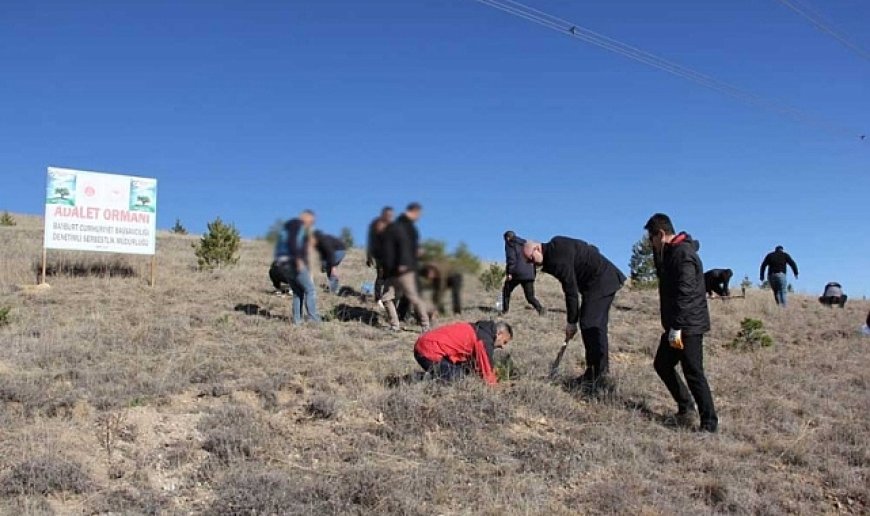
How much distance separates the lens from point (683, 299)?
7.57 metres

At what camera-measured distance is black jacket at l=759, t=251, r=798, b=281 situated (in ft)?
64.8

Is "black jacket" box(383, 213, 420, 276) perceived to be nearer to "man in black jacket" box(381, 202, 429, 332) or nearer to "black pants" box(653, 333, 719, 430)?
"man in black jacket" box(381, 202, 429, 332)

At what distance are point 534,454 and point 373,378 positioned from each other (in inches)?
107

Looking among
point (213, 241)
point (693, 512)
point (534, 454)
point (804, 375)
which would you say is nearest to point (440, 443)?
point (534, 454)

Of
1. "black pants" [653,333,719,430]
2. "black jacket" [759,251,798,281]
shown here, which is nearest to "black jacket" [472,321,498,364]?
"black pants" [653,333,719,430]

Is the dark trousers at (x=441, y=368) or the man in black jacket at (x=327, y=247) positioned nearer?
the man in black jacket at (x=327, y=247)

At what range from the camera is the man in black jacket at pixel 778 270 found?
65.0 ft

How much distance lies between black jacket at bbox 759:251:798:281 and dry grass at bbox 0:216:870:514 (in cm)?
834

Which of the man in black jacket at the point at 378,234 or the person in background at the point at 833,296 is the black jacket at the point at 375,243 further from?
the person in background at the point at 833,296

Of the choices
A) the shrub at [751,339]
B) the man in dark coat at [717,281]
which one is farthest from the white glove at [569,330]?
the man in dark coat at [717,281]

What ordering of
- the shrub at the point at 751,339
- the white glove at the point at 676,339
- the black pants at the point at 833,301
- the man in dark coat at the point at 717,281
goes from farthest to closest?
the black pants at the point at 833,301, the man in dark coat at the point at 717,281, the shrub at the point at 751,339, the white glove at the point at 676,339

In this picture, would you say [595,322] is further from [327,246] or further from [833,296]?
[833,296]

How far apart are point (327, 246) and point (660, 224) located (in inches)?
267

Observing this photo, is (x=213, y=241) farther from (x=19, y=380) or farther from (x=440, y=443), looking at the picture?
(x=19, y=380)
